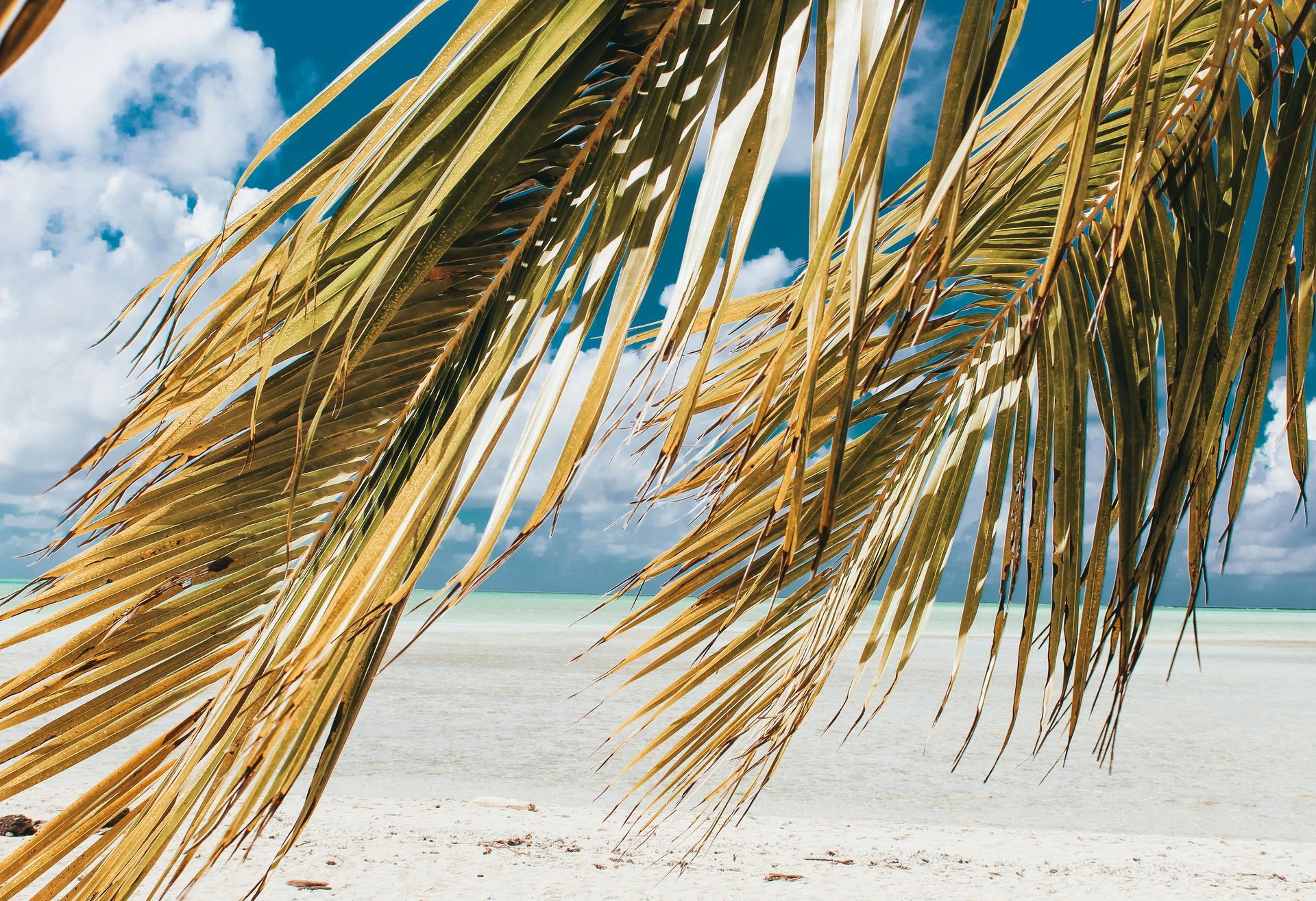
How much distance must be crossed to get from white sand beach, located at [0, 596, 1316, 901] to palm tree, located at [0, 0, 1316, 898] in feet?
8.24

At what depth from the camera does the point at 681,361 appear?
71 cm

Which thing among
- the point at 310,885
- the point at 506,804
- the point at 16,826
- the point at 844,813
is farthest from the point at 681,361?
the point at 844,813

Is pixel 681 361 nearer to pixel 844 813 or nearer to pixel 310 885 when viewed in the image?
pixel 310 885

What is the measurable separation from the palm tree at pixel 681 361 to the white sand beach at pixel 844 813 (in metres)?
2.51

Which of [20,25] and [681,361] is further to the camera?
[681,361]

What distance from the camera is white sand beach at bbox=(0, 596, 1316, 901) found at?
13.8 ft

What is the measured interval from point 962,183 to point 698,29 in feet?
0.79

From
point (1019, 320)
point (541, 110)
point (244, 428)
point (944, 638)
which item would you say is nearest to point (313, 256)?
point (541, 110)

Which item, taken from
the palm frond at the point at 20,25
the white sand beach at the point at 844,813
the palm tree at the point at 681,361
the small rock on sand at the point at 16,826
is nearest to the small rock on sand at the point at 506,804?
the white sand beach at the point at 844,813

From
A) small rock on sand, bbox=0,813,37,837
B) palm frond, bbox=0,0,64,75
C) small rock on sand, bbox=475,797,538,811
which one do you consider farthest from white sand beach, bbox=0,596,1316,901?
palm frond, bbox=0,0,64,75

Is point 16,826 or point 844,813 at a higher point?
point 16,826

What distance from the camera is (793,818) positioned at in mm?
5832

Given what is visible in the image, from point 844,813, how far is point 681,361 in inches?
245

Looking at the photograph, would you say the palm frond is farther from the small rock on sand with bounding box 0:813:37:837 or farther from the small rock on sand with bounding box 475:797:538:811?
the small rock on sand with bounding box 475:797:538:811
